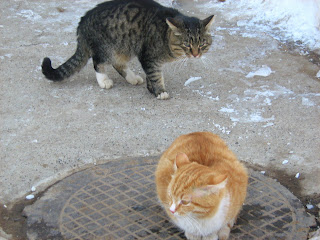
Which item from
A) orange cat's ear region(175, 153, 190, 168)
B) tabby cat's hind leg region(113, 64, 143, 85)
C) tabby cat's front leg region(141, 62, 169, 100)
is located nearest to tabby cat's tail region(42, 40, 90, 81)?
tabby cat's hind leg region(113, 64, 143, 85)

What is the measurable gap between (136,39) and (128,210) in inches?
89.4

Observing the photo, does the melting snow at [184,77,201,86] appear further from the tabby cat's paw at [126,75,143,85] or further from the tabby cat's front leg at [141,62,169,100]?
the tabby cat's paw at [126,75,143,85]

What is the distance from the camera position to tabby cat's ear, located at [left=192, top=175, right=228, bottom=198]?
2229 mm

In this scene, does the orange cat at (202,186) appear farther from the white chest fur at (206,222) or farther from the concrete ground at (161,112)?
the concrete ground at (161,112)

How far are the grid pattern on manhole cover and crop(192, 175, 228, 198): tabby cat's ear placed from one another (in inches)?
23.7

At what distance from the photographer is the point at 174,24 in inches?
172

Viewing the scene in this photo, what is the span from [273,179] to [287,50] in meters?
2.64

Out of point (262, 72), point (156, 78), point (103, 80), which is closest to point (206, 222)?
point (156, 78)

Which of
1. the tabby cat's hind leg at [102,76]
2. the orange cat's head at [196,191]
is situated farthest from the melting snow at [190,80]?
the orange cat's head at [196,191]

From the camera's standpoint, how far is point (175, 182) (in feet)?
7.75

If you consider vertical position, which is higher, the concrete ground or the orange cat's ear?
the orange cat's ear

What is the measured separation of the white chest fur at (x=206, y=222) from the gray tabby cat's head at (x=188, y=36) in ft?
7.68

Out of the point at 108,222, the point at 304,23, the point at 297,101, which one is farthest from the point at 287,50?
the point at 108,222

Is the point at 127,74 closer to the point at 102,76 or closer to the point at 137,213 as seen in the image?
the point at 102,76
